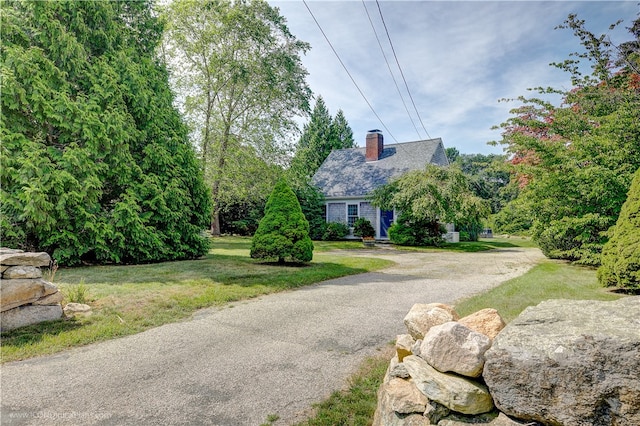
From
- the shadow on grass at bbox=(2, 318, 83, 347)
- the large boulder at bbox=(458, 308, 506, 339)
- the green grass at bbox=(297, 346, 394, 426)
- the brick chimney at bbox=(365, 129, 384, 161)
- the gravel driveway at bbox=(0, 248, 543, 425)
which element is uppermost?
the brick chimney at bbox=(365, 129, 384, 161)

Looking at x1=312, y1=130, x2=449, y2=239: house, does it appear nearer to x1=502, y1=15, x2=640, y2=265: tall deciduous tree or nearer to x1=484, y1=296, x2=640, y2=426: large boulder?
x1=502, y1=15, x2=640, y2=265: tall deciduous tree

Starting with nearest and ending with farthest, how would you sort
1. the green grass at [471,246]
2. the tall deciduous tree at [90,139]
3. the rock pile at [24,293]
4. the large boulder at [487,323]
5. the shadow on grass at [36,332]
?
the large boulder at [487,323] → the shadow on grass at [36,332] → the rock pile at [24,293] → the tall deciduous tree at [90,139] → the green grass at [471,246]

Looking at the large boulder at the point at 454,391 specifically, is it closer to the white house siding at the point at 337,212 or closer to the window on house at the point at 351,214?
the window on house at the point at 351,214

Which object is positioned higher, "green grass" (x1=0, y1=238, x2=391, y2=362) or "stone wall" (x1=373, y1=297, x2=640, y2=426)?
"stone wall" (x1=373, y1=297, x2=640, y2=426)

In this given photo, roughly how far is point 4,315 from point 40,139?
527 centimetres

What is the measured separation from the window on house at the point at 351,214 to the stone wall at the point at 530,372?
19561 millimetres

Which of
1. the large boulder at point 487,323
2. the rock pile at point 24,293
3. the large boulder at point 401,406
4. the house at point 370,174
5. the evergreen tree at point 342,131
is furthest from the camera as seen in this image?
the evergreen tree at point 342,131

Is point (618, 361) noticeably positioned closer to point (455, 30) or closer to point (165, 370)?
point (165, 370)

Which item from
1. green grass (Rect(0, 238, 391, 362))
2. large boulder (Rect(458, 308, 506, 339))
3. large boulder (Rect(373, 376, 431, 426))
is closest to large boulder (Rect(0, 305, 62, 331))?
green grass (Rect(0, 238, 391, 362))

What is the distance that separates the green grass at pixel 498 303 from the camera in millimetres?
2682

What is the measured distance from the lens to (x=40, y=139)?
788cm

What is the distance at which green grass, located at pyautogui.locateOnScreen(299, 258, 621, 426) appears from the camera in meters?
2.68

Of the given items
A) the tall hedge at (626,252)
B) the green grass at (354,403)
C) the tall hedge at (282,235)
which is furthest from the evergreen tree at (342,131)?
the green grass at (354,403)

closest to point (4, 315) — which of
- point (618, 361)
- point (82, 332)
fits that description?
point (82, 332)
